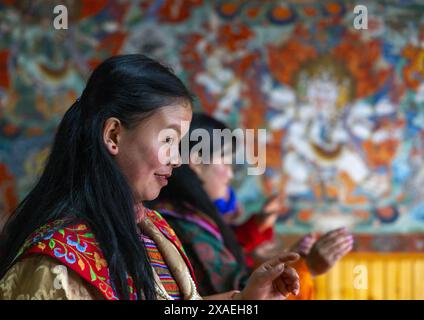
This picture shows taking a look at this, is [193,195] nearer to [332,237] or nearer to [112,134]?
[332,237]

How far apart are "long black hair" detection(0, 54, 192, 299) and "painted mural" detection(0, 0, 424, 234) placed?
3.58 meters

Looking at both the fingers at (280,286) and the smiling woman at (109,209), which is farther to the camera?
the fingers at (280,286)

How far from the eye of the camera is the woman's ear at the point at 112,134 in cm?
150

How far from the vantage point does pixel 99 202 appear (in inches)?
57.0

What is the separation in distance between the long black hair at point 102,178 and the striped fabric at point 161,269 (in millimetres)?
117

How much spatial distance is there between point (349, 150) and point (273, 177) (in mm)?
549

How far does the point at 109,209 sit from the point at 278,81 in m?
3.83

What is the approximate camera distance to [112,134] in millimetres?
1522

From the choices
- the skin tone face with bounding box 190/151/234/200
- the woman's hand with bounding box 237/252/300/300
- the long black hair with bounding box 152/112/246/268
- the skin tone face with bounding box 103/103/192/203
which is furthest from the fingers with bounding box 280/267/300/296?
the skin tone face with bounding box 190/151/234/200

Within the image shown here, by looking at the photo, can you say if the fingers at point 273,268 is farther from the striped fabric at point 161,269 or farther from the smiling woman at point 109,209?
the striped fabric at point 161,269

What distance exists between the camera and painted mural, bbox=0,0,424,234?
511cm

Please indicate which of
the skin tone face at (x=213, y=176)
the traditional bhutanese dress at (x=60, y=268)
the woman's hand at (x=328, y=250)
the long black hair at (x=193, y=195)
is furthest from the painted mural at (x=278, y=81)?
the traditional bhutanese dress at (x=60, y=268)
